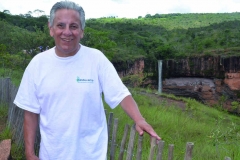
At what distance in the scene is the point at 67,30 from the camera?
6.56 feet

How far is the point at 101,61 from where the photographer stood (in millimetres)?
2055

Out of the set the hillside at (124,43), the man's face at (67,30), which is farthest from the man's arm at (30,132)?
the hillside at (124,43)

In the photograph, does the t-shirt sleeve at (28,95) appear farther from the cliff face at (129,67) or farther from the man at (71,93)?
the cliff face at (129,67)

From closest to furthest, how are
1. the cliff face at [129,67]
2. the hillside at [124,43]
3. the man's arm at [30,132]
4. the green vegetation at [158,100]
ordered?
the man's arm at [30,132] → the green vegetation at [158,100] → the hillside at [124,43] → the cliff face at [129,67]

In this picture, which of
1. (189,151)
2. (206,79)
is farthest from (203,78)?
(189,151)

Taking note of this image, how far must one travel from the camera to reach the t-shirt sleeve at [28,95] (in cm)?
208

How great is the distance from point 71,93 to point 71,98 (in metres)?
0.03

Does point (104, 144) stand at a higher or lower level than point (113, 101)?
lower

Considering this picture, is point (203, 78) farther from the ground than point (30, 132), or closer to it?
closer to it

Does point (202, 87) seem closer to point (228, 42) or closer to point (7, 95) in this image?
point (228, 42)

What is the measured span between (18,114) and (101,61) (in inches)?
86.7

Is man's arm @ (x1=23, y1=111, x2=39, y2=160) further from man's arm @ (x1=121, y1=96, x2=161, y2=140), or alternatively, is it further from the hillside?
the hillside

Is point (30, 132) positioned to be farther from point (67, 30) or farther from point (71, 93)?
point (67, 30)

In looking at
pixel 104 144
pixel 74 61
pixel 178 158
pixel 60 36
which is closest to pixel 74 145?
pixel 104 144
